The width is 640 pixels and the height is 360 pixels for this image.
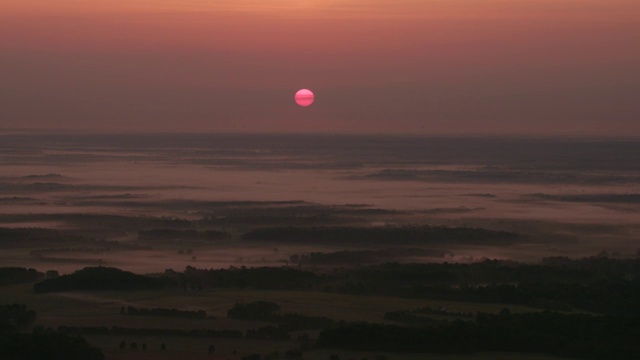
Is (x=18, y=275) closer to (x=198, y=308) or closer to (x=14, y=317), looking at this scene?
(x=198, y=308)

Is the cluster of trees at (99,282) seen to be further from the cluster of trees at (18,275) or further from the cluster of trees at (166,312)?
the cluster of trees at (166,312)

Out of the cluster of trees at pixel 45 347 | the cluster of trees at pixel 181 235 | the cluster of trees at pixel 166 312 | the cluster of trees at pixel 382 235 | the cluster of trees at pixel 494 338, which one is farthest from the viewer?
the cluster of trees at pixel 181 235

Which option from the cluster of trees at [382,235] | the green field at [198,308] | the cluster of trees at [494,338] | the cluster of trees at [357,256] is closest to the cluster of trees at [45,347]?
the green field at [198,308]

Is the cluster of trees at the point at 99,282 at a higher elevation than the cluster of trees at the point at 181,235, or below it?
below

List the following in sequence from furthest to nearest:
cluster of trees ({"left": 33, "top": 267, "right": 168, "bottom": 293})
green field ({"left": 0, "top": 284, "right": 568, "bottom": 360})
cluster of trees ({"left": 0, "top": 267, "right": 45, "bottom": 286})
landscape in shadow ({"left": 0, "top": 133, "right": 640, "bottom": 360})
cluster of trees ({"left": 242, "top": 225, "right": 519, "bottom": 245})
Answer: cluster of trees ({"left": 242, "top": 225, "right": 519, "bottom": 245}) → cluster of trees ({"left": 0, "top": 267, "right": 45, "bottom": 286}) → cluster of trees ({"left": 33, "top": 267, "right": 168, "bottom": 293}) → landscape in shadow ({"left": 0, "top": 133, "right": 640, "bottom": 360}) → green field ({"left": 0, "top": 284, "right": 568, "bottom": 360})

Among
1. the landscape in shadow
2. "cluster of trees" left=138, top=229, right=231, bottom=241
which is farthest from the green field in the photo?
"cluster of trees" left=138, top=229, right=231, bottom=241

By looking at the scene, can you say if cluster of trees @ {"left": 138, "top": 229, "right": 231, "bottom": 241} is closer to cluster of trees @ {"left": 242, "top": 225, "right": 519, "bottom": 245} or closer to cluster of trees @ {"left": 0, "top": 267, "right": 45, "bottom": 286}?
cluster of trees @ {"left": 242, "top": 225, "right": 519, "bottom": 245}
